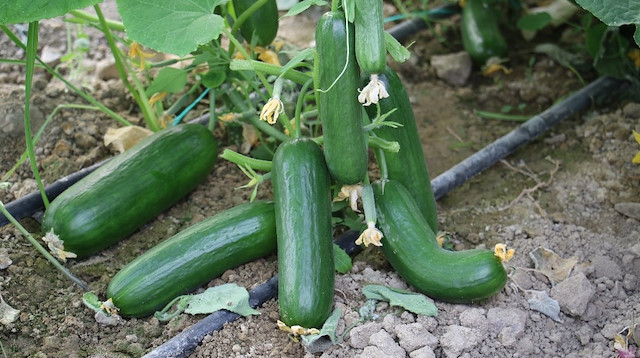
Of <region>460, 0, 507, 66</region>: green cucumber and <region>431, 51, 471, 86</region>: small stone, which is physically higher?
<region>460, 0, 507, 66</region>: green cucumber

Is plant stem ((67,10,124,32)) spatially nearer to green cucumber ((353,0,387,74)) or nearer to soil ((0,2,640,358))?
soil ((0,2,640,358))

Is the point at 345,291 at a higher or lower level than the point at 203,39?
lower

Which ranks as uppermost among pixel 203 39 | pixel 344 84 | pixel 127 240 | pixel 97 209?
pixel 203 39

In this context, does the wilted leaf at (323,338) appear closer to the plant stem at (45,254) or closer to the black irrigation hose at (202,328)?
the black irrigation hose at (202,328)

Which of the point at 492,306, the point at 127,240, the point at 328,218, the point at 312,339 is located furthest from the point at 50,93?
the point at 492,306

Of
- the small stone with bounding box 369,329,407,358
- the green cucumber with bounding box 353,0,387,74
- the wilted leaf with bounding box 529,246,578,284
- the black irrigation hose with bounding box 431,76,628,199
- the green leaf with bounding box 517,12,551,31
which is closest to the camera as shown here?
the green cucumber with bounding box 353,0,387,74

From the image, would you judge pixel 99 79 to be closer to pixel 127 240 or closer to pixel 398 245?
pixel 127 240

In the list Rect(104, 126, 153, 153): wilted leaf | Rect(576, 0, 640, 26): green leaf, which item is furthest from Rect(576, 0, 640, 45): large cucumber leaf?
Rect(104, 126, 153, 153): wilted leaf

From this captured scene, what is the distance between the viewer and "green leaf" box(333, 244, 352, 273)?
9.32 ft

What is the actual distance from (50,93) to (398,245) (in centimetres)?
209

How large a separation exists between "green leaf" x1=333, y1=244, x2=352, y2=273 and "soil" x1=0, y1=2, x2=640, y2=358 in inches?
2.1

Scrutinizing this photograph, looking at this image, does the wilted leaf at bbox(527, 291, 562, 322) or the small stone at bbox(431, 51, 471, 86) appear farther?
the small stone at bbox(431, 51, 471, 86)

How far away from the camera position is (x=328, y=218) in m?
2.73

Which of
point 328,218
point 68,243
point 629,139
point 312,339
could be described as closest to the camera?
point 312,339
